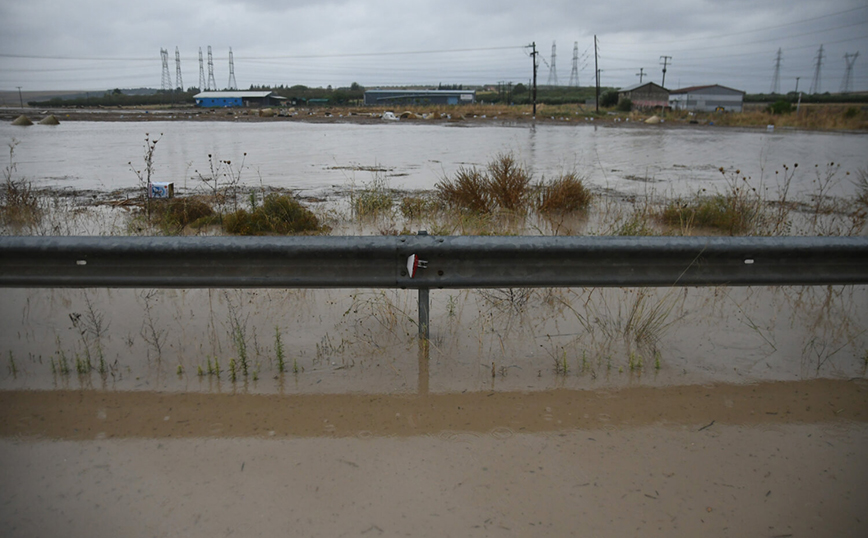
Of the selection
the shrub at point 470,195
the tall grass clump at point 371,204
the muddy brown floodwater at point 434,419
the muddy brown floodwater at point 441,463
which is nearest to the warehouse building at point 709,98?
the shrub at point 470,195

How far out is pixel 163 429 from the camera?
3.53m

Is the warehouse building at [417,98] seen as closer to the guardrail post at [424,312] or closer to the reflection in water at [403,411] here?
the guardrail post at [424,312]

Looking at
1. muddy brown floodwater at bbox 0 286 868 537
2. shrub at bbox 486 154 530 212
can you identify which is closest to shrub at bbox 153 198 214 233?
muddy brown floodwater at bbox 0 286 868 537

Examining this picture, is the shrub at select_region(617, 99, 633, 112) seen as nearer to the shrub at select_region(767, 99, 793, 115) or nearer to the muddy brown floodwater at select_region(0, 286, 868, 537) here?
the shrub at select_region(767, 99, 793, 115)

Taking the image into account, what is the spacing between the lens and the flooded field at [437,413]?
2.87 meters

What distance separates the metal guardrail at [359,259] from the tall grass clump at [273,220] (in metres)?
4.01

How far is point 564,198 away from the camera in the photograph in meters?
9.88

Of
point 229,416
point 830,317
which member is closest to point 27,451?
point 229,416

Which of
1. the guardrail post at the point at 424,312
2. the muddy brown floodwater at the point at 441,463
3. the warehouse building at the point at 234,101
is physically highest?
the warehouse building at the point at 234,101

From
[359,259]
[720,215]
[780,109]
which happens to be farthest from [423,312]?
[780,109]

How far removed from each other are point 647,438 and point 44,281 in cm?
392

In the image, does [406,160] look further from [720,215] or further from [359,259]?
[359,259]

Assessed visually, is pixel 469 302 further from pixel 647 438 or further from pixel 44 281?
pixel 44 281

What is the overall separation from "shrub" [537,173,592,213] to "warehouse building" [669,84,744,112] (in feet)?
296
